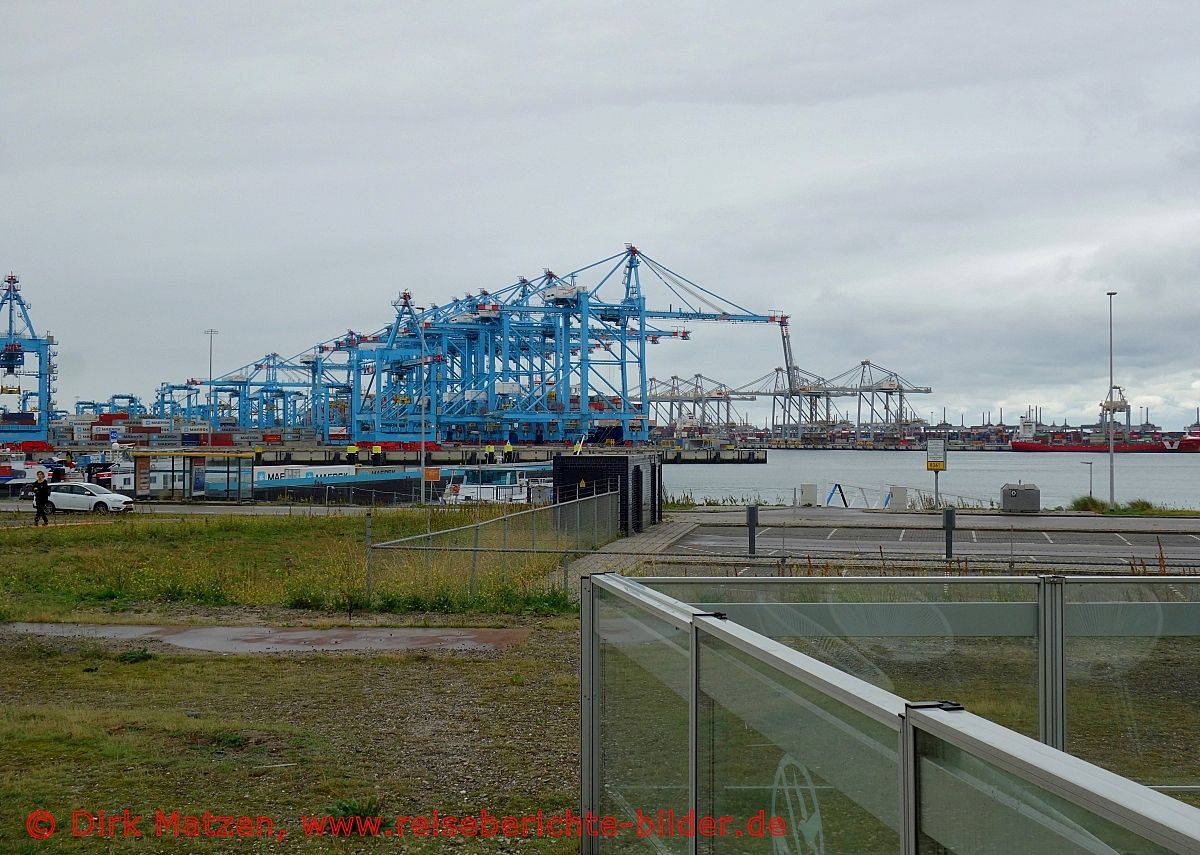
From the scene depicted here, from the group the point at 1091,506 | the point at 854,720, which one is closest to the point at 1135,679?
the point at 854,720

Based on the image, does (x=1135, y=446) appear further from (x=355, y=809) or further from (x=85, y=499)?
(x=355, y=809)

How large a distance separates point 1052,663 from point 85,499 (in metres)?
36.9

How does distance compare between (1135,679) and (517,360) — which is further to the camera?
(517,360)

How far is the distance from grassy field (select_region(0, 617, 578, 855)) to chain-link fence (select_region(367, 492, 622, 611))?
383cm

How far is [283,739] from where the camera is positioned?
7.59 m

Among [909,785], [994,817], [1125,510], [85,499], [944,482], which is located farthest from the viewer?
[944,482]

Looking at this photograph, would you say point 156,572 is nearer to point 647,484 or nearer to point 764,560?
point 764,560

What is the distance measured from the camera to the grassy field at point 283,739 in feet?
20.1

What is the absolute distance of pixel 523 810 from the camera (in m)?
6.24

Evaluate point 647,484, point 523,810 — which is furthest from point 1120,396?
point 523,810

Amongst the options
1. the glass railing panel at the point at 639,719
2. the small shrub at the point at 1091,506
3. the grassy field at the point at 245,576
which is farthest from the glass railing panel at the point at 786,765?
the small shrub at the point at 1091,506

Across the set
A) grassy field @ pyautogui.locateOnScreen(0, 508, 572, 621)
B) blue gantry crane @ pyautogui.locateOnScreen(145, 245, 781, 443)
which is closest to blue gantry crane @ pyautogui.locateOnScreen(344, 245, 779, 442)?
blue gantry crane @ pyautogui.locateOnScreen(145, 245, 781, 443)

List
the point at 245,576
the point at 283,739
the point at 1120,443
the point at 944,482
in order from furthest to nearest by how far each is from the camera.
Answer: the point at 1120,443, the point at 944,482, the point at 245,576, the point at 283,739

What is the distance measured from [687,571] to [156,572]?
8.85 metres
